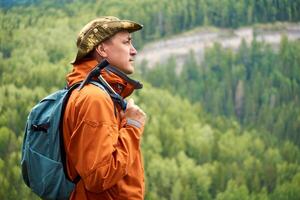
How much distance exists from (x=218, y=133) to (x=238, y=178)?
18.6 inches

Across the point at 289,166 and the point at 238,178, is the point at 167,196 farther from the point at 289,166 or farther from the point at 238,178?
the point at 289,166

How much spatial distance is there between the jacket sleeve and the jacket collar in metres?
0.12

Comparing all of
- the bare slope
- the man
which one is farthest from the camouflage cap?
the bare slope

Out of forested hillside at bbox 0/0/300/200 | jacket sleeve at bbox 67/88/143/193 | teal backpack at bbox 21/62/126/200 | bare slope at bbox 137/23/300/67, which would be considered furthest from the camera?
bare slope at bbox 137/23/300/67

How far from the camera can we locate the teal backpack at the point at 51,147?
1.92 m

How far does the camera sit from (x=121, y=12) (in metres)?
6.07

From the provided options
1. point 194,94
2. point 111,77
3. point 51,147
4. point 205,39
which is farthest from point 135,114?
point 205,39

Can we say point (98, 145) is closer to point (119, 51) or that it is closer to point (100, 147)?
point (100, 147)

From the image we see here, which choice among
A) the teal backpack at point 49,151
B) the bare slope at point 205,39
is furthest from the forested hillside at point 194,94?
the teal backpack at point 49,151

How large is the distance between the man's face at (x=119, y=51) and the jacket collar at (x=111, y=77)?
0.03m

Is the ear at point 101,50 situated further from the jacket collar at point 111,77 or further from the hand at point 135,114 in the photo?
the hand at point 135,114

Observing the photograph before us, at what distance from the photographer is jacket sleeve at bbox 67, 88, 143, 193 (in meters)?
1.80

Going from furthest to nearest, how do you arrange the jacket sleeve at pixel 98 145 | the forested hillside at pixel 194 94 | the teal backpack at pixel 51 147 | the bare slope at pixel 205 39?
the bare slope at pixel 205 39 < the forested hillside at pixel 194 94 < the teal backpack at pixel 51 147 < the jacket sleeve at pixel 98 145

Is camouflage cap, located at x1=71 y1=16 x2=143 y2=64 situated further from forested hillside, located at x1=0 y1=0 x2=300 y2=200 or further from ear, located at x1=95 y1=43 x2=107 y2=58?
forested hillside, located at x1=0 y1=0 x2=300 y2=200
